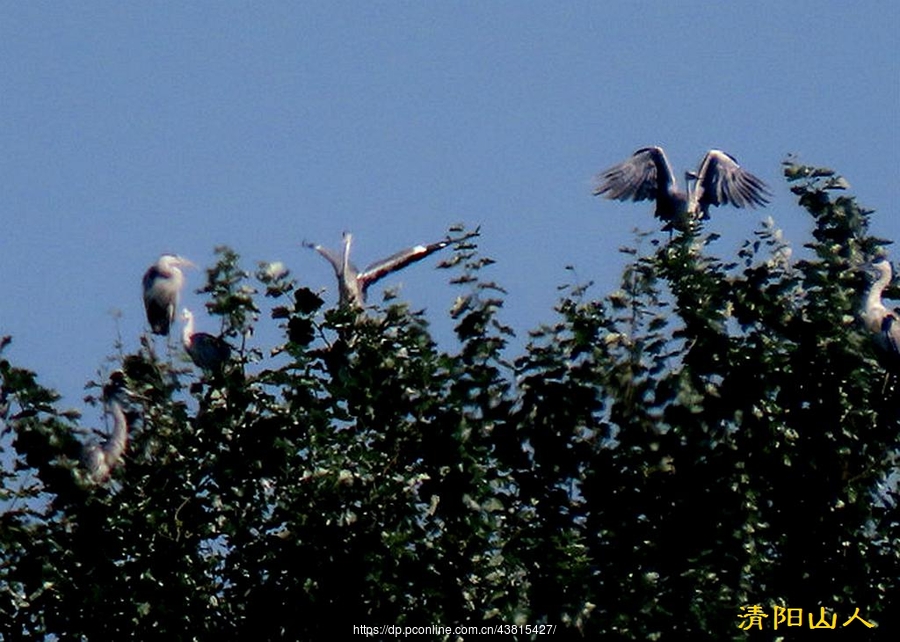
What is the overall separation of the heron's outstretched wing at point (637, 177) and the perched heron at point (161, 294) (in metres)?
3.11

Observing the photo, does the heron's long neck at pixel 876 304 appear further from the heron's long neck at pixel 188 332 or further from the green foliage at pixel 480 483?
the heron's long neck at pixel 188 332

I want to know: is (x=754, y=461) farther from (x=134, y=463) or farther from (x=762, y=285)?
(x=134, y=463)

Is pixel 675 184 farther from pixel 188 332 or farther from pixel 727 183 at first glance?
pixel 188 332

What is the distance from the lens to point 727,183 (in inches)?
838

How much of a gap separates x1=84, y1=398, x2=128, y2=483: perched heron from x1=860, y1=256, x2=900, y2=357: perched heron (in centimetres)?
393

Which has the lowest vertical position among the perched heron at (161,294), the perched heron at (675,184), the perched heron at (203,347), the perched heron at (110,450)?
the perched heron at (110,450)

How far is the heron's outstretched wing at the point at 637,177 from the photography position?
21.3 m

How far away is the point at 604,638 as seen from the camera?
1409 centimetres

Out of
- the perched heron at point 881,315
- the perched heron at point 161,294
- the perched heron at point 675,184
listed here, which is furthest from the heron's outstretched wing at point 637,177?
the perched heron at point 881,315

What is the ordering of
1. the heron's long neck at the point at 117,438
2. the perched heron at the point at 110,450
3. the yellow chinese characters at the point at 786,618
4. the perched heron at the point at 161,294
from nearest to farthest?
the yellow chinese characters at the point at 786,618 < the perched heron at the point at 110,450 < the heron's long neck at the point at 117,438 < the perched heron at the point at 161,294

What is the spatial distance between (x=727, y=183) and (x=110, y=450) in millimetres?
7334

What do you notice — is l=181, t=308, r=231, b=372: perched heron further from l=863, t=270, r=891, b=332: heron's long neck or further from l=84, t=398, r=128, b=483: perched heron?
l=863, t=270, r=891, b=332: heron's long neck

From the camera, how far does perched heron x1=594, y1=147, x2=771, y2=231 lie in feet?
68.8

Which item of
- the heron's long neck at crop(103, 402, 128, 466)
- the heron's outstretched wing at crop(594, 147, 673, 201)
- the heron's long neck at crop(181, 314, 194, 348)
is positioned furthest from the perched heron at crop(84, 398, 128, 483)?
the heron's outstretched wing at crop(594, 147, 673, 201)
